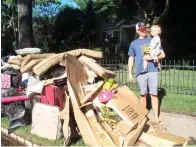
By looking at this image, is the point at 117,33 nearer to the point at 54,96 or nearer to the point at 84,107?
the point at 54,96

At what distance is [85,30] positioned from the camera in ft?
110

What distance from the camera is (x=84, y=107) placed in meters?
5.64

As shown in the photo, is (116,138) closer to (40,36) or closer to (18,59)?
(18,59)

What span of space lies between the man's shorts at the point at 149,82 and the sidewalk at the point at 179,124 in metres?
0.63

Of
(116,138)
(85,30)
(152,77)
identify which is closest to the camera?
(116,138)

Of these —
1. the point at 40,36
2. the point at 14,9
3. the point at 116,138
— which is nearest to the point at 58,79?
the point at 116,138

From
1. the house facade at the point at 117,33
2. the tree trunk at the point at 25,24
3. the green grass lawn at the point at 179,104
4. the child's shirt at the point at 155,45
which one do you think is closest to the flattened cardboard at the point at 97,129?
the child's shirt at the point at 155,45

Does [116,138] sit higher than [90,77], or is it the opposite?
[90,77]

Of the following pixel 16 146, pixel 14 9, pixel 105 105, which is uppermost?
pixel 14 9

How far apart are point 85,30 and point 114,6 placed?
10.2 m

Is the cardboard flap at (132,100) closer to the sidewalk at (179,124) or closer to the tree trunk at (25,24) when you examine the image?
the sidewalk at (179,124)

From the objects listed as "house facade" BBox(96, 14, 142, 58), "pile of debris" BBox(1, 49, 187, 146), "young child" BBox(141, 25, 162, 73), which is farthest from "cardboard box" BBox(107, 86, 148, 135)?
"house facade" BBox(96, 14, 142, 58)

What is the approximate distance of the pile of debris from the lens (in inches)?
211

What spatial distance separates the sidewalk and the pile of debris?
12.3 inches
